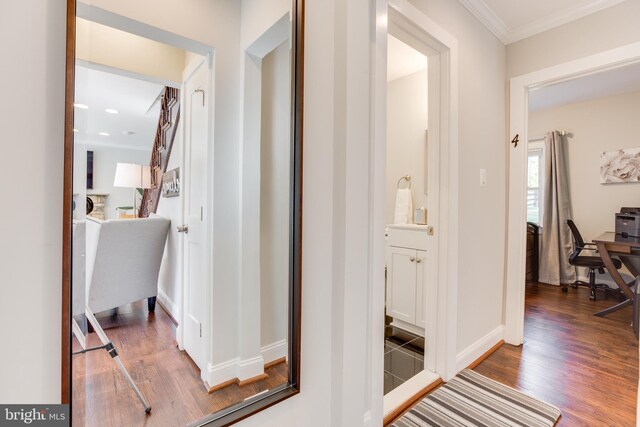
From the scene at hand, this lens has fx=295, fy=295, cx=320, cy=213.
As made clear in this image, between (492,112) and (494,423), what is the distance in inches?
79.9

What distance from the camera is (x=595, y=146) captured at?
4039 mm

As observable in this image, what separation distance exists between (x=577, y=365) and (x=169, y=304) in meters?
2.65

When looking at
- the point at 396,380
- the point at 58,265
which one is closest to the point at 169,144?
the point at 58,265

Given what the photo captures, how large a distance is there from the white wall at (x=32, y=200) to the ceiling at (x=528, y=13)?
2272 mm

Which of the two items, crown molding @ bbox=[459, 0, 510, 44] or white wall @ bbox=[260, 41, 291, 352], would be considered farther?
crown molding @ bbox=[459, 0, 510, 44]

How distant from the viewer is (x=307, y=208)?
105 centimetres

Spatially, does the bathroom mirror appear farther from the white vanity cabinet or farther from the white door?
the white vanity cabinet

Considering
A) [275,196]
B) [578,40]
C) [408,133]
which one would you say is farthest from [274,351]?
[578,40]

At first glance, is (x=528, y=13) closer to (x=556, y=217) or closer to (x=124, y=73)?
(x=124, y=73)

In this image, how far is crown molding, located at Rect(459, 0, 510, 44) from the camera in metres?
1.99

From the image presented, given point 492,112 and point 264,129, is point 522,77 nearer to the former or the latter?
point 492,112

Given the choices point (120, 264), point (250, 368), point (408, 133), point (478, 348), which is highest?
point (408, 133)

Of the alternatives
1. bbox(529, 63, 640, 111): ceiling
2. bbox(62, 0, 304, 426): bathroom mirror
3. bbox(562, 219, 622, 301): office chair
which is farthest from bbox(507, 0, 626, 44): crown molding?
bbox(562, 219, 622, 301): office chair

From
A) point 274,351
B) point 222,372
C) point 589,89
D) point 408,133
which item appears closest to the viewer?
point 222,372
